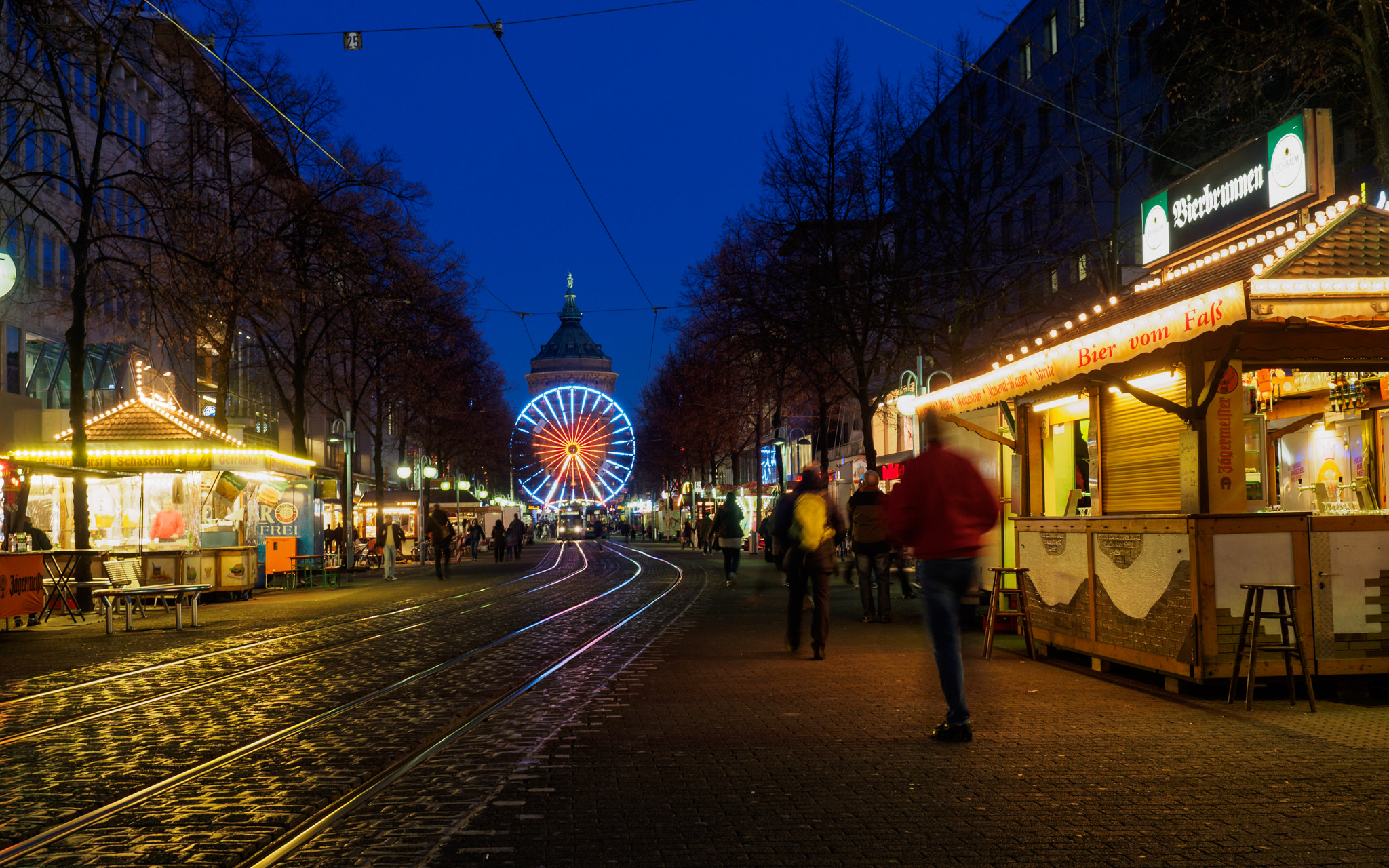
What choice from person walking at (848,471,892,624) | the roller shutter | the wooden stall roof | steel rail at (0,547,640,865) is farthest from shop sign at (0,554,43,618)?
the roller shutter

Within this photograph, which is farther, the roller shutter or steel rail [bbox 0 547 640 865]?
the roller shutter

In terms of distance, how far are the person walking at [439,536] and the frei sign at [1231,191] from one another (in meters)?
20.3

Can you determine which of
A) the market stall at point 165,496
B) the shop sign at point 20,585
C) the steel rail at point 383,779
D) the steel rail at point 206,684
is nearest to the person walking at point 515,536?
the market stall at point 165,496

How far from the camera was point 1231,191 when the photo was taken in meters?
12.6

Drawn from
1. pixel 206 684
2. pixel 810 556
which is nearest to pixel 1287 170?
pixel 810 556

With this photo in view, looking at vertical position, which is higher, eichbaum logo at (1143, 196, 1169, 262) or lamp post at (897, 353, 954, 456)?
eichbaum logo at (1143, 196, 1169, 262)

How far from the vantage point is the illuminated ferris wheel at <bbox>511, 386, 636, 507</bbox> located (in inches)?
2793

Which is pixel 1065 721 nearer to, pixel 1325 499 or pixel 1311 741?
pixel 1311 741

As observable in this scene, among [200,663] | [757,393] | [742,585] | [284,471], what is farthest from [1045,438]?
[757,393]

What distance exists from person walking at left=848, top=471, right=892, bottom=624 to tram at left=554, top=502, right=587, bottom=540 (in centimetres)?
7451

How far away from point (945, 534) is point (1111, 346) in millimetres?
3328

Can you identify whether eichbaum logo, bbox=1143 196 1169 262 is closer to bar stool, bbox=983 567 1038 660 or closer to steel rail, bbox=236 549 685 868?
bar stool, bbox=983 567 1038 660

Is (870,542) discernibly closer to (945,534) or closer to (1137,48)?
(945,534)

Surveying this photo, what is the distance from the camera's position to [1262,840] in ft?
16.1
